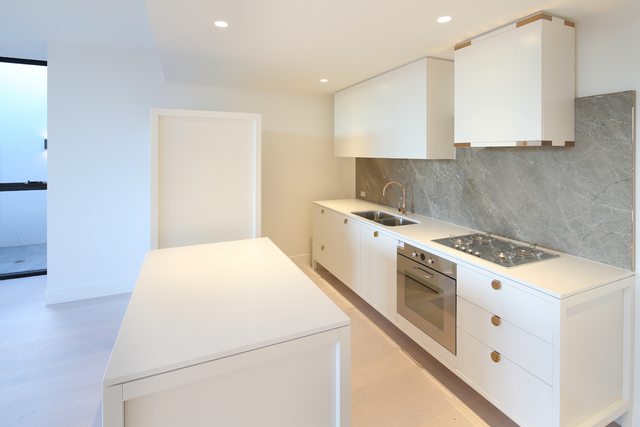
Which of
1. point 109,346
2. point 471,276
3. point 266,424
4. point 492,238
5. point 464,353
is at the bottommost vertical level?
point 109,346

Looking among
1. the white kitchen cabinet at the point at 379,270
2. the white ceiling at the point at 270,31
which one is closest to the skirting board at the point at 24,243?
the white ceiling at the point at 270,31

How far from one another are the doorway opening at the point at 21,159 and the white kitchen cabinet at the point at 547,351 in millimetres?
5008

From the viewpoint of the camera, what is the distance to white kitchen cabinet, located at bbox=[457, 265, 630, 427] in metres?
1.63

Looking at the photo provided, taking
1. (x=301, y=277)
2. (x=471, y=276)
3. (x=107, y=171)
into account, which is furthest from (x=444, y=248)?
(x=107, y=171)

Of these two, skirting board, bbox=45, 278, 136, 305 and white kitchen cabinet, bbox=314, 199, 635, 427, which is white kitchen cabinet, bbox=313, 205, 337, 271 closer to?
white kitchen cabinet, bbox=314, 199, 635, 427

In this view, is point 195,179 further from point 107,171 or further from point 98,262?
point 98,262

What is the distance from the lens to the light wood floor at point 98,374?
80.0 inches

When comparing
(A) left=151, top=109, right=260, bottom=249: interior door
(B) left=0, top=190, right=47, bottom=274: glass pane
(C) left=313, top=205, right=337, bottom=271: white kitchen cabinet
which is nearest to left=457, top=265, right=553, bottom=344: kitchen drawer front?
(A) left=151, top=109, right=260, bottom=249: interior door

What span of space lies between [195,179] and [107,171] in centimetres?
162

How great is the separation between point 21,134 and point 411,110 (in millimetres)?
4570

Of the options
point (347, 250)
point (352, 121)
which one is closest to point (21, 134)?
point (352, 121)

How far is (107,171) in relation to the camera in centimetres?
367

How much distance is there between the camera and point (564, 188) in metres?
2.12

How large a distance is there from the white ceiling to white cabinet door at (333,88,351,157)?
25 centimetres
